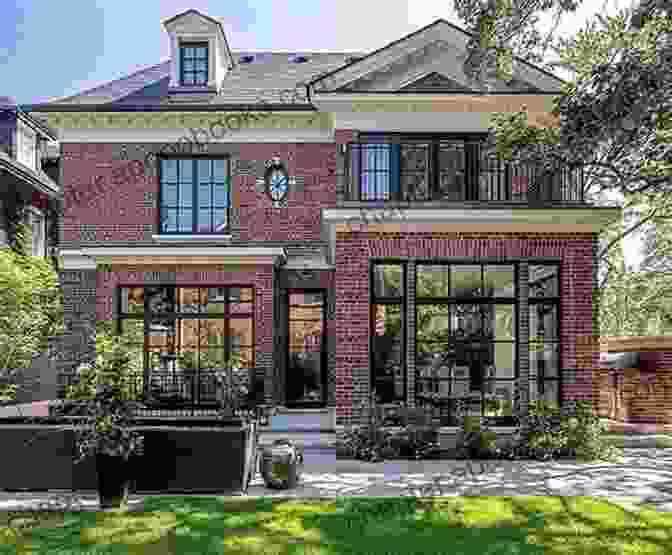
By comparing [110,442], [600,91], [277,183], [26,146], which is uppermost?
[26,146]

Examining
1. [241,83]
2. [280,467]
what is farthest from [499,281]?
[241,83]

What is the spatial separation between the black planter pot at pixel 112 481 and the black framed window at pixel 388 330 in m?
4.98

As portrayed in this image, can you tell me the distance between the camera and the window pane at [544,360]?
37.2 feet

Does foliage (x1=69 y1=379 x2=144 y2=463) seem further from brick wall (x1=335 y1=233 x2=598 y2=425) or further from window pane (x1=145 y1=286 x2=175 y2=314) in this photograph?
window pane (x1=145 y1=286 x2=175 y2=314)

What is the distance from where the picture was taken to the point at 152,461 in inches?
316

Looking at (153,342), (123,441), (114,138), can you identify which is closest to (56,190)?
(114,138)

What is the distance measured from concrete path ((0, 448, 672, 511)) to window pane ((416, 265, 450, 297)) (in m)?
3.01

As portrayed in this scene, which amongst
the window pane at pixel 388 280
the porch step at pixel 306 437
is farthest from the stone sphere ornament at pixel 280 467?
the window pane at pixel 388 280

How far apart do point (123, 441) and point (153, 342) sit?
242 inches

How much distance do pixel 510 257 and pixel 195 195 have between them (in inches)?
288

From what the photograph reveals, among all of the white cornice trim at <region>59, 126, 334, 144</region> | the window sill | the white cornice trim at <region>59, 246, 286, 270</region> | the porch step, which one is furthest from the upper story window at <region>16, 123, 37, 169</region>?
the porch step

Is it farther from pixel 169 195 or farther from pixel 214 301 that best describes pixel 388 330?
pixel 169 195

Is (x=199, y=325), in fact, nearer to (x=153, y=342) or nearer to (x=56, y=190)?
(x=153, y=342)

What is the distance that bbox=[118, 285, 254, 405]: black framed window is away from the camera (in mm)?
13297
